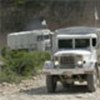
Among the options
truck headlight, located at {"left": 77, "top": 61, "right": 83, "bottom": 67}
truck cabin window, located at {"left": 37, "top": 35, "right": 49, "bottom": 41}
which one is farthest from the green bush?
truck cabin window, located at {"left": 37, "top": 35, "right": 49, "bottom": 41}

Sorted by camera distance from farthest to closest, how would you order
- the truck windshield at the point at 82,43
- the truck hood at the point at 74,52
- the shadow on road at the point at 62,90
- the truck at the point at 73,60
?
the truck windshield at the point at 82,43
the shadow on road at the point at 62,90
the truck hood at the point at 74,52
the truck at the point at 73,60

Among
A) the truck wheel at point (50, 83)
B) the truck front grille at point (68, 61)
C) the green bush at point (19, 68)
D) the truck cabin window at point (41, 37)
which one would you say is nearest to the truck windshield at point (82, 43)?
the truck front grille at point (68, 61)

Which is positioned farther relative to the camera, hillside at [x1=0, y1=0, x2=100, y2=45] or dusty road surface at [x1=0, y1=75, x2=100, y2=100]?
hillside at [x1=0, y1=0, x2=100, y2=45]

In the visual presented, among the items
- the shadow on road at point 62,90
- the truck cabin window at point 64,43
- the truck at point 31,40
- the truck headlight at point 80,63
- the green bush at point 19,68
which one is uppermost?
the truck cabin window at point 64,43

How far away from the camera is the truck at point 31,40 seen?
159ft

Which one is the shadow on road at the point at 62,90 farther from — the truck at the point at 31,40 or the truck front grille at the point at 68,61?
the truck at the point at 31,40

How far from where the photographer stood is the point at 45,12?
7000 cm

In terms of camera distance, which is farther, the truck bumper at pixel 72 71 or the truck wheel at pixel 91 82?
the truck wheel at pixel 91 82

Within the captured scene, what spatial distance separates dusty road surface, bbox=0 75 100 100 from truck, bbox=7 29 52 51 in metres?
23.3

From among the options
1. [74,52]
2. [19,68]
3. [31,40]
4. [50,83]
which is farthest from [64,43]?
[31,40]

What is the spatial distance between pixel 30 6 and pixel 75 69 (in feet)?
168

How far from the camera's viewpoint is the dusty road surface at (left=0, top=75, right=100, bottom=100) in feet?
62.8

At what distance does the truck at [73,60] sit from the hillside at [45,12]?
44198 mm

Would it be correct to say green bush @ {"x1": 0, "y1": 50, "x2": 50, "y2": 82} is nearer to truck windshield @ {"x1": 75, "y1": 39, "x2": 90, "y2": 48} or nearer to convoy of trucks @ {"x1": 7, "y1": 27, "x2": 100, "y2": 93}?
convoy of trucks @ {"x1": 7, "y1": 27, "x2": 100, "y2": 93}
